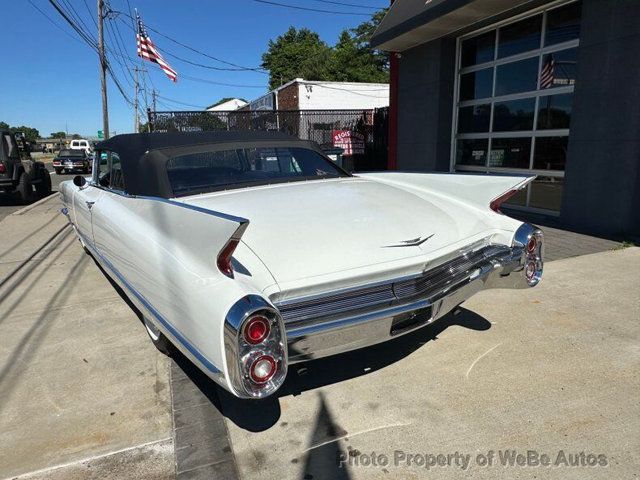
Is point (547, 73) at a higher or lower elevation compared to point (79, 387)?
higher

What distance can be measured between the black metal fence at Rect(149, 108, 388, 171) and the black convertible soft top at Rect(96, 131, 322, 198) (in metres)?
Result: 10.1

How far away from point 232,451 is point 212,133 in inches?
100

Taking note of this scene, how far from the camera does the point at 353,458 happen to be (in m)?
2.14

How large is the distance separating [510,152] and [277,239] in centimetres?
737

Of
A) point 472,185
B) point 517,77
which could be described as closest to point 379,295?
point 472,185

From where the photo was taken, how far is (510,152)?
838 cm

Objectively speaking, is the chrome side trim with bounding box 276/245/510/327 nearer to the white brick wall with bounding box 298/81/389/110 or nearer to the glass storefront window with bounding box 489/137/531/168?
the glass storefront window with bounding box 489/137/531/168

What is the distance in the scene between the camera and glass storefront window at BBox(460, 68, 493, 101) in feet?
29.1

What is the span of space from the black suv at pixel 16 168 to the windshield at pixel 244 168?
33.8 ft

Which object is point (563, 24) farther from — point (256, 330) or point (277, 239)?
point (256, 330)

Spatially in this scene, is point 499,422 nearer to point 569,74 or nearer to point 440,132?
point 569,74

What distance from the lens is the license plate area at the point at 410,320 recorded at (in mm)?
2256

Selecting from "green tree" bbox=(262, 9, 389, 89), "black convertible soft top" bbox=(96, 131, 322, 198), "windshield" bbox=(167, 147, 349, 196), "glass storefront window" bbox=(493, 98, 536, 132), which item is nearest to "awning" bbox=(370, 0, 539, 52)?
"glass storefront window" bbox=(493, 98, 536, 132)

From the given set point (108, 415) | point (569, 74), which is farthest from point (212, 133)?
point (569, 74)
